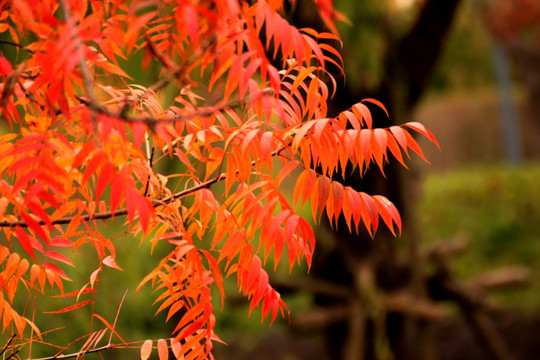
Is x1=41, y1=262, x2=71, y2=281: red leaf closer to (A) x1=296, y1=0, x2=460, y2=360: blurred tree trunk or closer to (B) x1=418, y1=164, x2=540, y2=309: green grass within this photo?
(A) x1=296, y1=0, x2=460, y2=360: blurred tree trunk

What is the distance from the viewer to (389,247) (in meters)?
4.10

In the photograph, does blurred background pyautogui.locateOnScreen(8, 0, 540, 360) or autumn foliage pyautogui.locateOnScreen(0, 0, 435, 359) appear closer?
autumn foliage pyautogui.locateOnScreen(0, 0, 435, 359)

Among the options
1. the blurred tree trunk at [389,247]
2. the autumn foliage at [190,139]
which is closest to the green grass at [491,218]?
the blurred tree trunk at [389,247]

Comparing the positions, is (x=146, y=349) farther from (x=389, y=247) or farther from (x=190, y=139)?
(x=389, y=247)

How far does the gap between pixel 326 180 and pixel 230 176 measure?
19cm

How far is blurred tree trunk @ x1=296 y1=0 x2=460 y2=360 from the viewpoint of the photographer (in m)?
3.63

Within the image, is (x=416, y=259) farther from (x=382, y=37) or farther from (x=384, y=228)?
(x=382, y=37)

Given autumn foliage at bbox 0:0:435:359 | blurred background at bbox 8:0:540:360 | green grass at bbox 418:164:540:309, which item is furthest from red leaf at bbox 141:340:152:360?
green grass at bbox 418:164:540:309

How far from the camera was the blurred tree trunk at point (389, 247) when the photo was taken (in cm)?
363

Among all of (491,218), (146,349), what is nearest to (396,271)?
(146,349)

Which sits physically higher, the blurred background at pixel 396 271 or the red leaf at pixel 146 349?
the red leaf at pixel 146 349

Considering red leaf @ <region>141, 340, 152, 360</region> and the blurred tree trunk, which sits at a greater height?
red leaf @ <region>141, 340, 152, 360</region>

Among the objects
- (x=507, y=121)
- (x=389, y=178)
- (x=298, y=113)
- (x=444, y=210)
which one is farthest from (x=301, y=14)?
(x=507, y=121)

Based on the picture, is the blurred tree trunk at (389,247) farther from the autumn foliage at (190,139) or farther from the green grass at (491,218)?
the green grass at (491,218)
